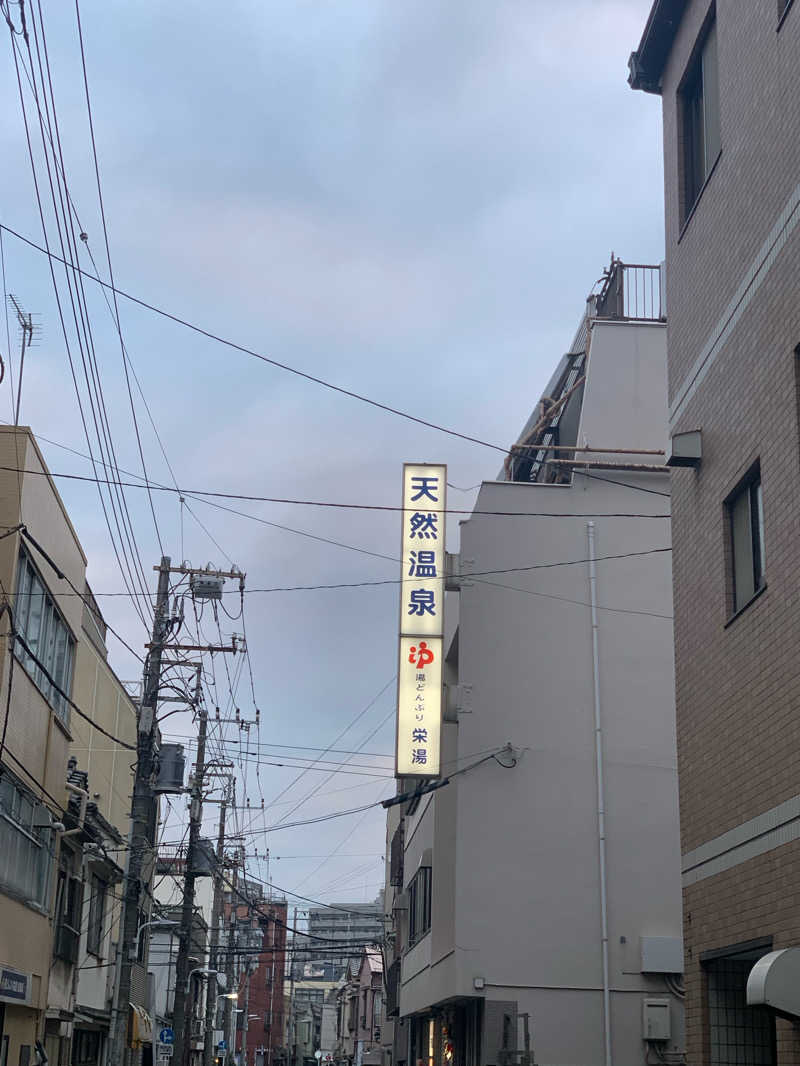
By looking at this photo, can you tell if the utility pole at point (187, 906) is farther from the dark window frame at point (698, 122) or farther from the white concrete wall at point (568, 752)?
the dark window frame at point (698, 122)

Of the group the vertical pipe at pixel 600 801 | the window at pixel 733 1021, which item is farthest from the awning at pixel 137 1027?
the window at pixel 733 1021

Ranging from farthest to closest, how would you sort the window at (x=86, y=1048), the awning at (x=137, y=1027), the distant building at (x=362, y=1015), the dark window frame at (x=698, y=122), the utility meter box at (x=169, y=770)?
the distant building at (x=362, y=1015) < the awning at (x=137, y=1027) < the window at (x=86, y=1048) < the utility meter box at (x=169, y=770) < the dark window frame at (x=698, y=122)

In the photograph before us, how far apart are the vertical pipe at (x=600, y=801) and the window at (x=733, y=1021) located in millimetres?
10338

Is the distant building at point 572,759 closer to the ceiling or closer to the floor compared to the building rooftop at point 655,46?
closer to the floor

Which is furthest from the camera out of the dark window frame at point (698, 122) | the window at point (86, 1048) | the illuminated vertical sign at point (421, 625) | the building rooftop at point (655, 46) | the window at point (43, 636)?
the window at point (86, 1048)

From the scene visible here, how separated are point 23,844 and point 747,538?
1443cm

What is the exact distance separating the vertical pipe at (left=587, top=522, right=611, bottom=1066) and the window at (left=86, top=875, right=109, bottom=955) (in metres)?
13.0

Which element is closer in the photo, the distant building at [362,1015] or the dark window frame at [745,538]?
the dark window frame at [745,538]

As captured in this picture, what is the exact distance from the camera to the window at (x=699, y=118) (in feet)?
47.6

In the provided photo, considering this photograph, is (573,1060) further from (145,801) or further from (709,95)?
(709,95)

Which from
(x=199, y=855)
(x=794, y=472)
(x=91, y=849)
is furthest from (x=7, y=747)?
(x=199, y=855)

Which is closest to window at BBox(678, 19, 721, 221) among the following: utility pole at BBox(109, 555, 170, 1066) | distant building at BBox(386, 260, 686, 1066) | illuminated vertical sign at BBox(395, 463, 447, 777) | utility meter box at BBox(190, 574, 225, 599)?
distant building at BBox(386, 260, 686, 1066)

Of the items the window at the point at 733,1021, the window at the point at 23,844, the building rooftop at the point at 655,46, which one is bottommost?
the window at the point at 733,1021

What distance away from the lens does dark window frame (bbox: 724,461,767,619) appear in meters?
12.1
